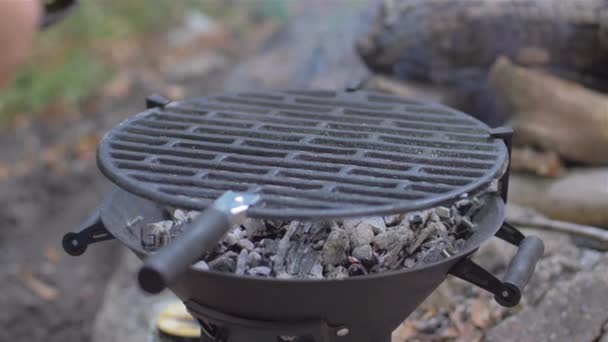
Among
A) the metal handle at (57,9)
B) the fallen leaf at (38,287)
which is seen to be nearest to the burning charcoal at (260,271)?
the metal handle at (57,9)

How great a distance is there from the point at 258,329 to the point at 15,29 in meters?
0.86

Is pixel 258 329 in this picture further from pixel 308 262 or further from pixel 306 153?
pixel 306 153

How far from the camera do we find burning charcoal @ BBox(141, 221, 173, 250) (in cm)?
167

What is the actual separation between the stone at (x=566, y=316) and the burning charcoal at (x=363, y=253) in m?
0.71

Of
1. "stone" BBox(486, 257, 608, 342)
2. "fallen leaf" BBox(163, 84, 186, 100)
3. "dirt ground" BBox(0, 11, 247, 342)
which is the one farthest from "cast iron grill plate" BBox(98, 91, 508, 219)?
"fallen leaf" BBox(163, 84, 186, 100)

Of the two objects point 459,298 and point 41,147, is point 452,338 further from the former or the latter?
point 41,147

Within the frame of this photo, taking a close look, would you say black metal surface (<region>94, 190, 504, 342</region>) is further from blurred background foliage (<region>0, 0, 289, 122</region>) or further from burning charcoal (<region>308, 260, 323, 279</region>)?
blurred background foliage (<region>0, 0, 289, 122</region>)

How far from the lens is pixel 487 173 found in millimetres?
1607

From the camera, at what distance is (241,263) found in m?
1.61

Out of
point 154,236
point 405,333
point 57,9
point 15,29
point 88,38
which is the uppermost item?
point 15,29

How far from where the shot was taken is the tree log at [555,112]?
306 cm

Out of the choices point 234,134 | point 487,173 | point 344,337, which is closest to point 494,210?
point 487,173

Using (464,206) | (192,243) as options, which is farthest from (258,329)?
(464,206)

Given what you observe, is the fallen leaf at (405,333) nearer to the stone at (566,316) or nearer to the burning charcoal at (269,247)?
the stone at (566,316)
